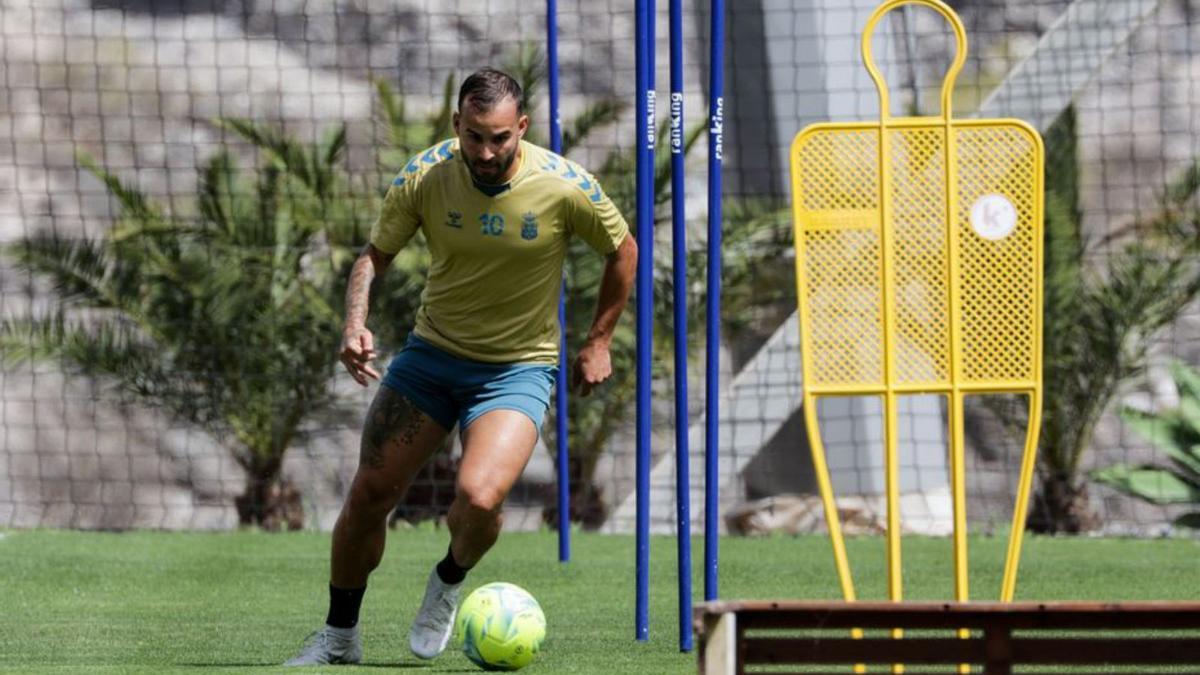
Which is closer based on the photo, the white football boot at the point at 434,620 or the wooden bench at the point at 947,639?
the wooden bench at the point at 947,639

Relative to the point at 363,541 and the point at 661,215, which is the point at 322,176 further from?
the point at 363,541

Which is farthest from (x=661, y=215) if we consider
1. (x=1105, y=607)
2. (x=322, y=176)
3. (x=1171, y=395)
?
(x=1105, y=607)

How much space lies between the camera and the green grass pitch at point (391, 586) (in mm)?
6621

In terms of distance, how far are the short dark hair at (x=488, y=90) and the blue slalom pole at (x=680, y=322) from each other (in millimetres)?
627

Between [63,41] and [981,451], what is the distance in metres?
7.29

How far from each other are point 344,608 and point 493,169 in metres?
1.49

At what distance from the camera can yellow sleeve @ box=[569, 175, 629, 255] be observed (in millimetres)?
6328

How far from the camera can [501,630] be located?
20.0ft

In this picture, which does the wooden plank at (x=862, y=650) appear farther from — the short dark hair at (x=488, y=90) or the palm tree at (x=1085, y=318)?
the palm tree at (x=1085, y=318)

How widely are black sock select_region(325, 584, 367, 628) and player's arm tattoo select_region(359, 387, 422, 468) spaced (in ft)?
1.40

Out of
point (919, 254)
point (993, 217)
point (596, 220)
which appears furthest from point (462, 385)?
point (993, 217)

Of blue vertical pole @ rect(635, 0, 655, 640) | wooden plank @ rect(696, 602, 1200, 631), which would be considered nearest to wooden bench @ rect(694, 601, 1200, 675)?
wooden plank @ rect(696, 602, 1200, 631)

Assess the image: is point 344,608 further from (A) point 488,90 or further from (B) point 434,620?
(A) point 488,90

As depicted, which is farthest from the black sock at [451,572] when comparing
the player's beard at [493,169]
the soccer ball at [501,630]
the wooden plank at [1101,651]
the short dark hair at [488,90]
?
the wooden plank at [1101,651]
